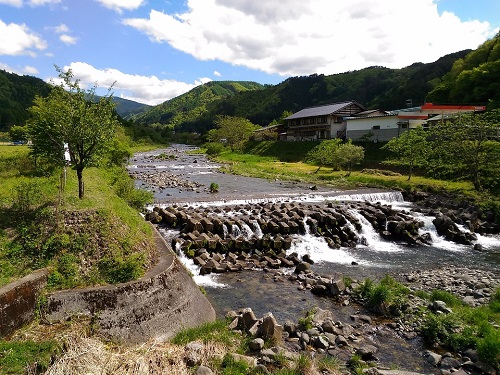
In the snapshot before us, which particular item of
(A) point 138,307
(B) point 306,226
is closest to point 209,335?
(A) point 138,307

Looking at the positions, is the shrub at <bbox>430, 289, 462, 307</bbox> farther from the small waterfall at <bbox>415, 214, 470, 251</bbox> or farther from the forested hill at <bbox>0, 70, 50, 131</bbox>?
the forested hill at <bbox>0, 70, 50, 131</bbox>

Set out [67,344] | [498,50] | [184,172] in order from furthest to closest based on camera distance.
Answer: [498,50] < [184,172] < [67,344]

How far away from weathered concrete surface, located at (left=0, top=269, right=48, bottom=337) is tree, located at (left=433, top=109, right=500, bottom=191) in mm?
33214

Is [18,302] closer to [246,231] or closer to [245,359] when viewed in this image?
[245,359]

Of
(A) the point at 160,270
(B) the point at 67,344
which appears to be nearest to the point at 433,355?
(A) the point at 160,270

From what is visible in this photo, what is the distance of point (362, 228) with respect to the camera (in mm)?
22219

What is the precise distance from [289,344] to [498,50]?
2666 inches

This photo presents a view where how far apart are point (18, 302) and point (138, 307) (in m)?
2.78

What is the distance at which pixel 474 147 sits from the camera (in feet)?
99.0

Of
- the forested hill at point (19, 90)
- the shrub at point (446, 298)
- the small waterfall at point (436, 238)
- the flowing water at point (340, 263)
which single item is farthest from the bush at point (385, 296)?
the forested hill at point (19, 90)

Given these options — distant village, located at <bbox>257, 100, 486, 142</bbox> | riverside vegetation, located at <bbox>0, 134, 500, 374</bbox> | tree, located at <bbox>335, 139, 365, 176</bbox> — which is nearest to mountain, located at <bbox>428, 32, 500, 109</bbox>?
distant village, located at <bbox>257, 100, 486, 142</bbox>

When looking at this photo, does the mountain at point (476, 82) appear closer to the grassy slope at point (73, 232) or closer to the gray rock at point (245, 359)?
the grassy slope at point (73, 232)

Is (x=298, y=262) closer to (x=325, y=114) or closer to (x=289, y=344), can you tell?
(x=289, y=344)

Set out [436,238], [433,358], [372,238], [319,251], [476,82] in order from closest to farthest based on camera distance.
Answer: [433,358]
[319,251]
[372,238]
[436,238]
[476,82]
